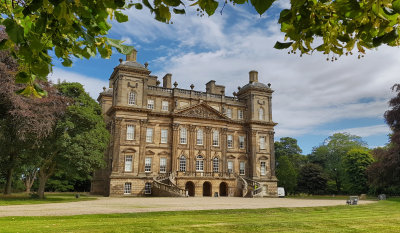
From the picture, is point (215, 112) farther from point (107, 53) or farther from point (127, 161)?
point (107, 53)

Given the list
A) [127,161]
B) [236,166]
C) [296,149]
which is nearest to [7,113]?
[127,161]

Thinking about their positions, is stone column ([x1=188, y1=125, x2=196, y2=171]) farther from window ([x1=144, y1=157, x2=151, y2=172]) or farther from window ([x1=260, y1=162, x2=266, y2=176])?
window ([x1=260, y1=162, x2=266, y2=176])

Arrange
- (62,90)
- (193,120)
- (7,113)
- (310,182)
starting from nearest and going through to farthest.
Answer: (7,113)
(62,90)
(193,120)
(310,182)

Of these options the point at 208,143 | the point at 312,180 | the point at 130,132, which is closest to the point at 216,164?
the point at 208,143

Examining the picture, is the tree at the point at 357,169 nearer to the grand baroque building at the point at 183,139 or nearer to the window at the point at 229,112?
the grand baroque building at the point at 183,139

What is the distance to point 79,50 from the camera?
428cm

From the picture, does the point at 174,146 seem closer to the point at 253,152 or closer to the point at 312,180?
the point at 253,152

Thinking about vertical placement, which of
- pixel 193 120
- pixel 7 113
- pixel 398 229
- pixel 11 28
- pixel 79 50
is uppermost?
pixel 193 120

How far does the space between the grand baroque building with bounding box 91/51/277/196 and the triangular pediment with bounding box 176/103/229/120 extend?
0.14 metres

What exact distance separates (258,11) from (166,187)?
3516cm

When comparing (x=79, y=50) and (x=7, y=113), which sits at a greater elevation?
(x=7, y=113)

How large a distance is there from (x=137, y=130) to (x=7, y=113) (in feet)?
58.3

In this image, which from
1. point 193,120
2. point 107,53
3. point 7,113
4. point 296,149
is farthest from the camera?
point 296,149

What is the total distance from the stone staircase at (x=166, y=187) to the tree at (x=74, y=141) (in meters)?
8.31
